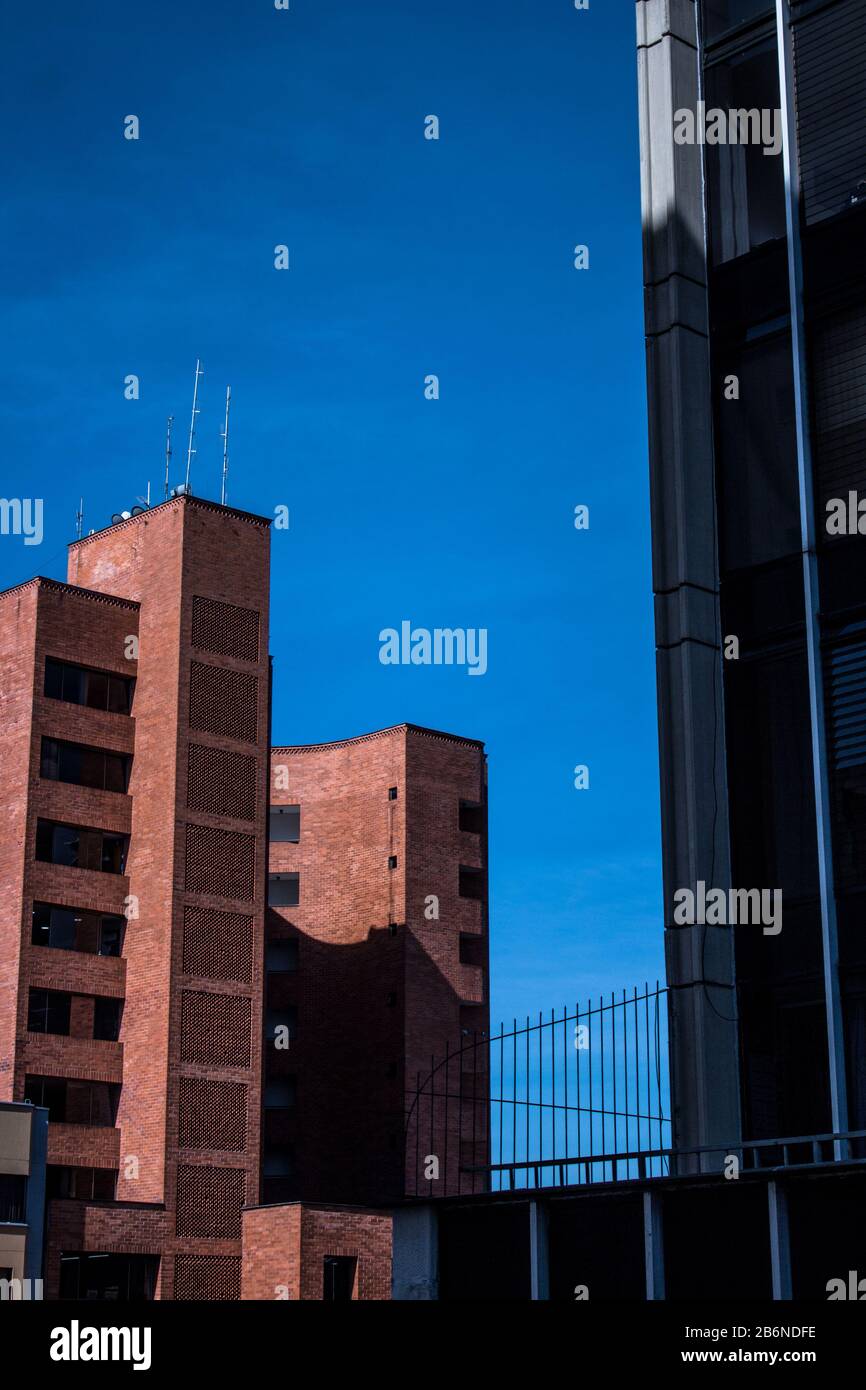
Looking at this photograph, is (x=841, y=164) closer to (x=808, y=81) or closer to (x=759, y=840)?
(x=808, y=81)

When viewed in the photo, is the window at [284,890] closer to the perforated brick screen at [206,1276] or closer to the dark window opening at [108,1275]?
the perforated brick screen at [206,1276]

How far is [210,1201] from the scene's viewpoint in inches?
2142

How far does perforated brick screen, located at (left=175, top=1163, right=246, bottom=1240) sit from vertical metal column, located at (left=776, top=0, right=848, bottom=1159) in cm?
4173

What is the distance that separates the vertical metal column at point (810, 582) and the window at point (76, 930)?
42.5m

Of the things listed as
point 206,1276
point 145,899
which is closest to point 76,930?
point 145,899

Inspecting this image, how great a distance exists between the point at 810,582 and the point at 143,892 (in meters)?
43.5

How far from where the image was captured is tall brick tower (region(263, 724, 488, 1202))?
70.6 metres

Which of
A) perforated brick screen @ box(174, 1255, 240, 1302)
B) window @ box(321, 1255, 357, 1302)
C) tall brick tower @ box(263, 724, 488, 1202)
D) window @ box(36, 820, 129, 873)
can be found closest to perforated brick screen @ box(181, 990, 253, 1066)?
window @ box(36, 820, 129, 873)

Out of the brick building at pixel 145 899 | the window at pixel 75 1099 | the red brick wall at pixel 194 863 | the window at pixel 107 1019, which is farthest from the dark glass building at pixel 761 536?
the window at pixel 107 1019

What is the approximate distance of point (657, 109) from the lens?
758 inches

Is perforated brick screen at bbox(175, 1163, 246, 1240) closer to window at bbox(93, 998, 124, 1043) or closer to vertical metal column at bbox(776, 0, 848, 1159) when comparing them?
window at bbox(93, 998, 124, 1043)

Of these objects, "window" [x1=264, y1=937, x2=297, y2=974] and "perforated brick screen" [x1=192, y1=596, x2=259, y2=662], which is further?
"window" [x1=264, y1=937, x2=297, y2=974]

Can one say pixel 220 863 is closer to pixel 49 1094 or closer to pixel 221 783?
pixel 221 783
